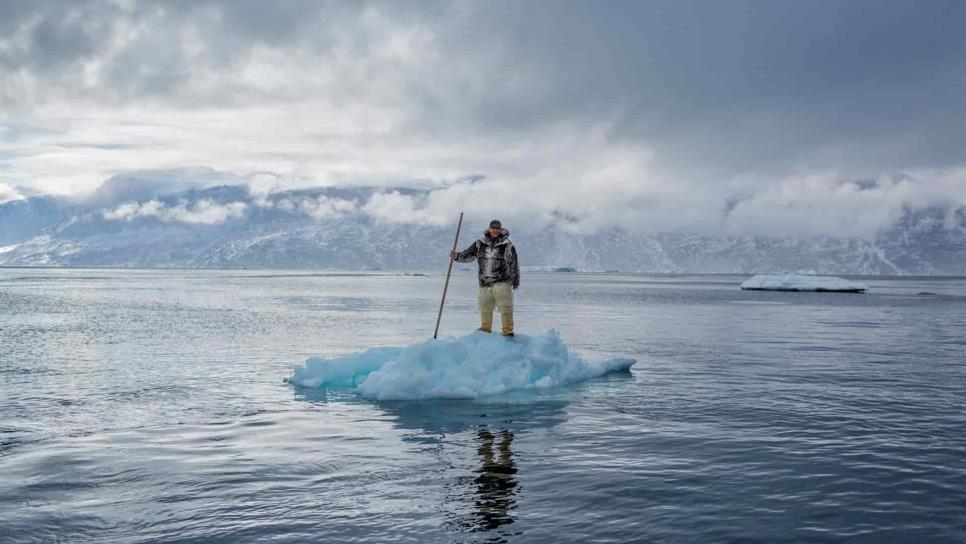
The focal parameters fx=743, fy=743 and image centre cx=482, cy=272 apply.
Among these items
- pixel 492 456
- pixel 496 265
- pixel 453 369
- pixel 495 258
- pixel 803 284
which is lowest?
pixel 803 284

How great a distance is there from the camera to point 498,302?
19922mm

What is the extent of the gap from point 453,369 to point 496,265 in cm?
302

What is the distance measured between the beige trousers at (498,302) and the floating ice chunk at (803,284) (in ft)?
404

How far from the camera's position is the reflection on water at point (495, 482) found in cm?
873

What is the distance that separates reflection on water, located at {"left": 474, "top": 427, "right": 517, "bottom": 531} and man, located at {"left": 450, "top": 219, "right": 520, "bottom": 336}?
6.33m

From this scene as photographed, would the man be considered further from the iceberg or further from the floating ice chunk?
the floating ice chunk

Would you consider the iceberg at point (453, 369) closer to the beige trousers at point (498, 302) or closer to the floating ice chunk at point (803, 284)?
the beige trousers at point (498, 302)

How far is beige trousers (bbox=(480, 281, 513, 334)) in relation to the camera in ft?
64.6

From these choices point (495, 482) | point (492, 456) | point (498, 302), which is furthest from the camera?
point (498, 302)

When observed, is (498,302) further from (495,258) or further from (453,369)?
(453,369)

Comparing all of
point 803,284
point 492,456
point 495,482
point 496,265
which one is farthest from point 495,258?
point 803,284

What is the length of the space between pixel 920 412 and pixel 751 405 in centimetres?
342

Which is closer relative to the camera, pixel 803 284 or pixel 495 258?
pixel 495 258

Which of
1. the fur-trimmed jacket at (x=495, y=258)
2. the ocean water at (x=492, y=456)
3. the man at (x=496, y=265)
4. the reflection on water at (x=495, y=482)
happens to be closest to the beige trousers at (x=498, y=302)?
the man at (x=496, y=265)
